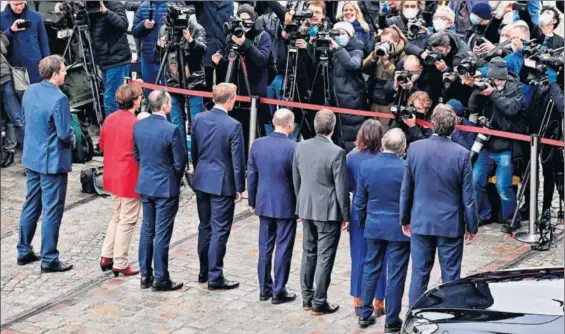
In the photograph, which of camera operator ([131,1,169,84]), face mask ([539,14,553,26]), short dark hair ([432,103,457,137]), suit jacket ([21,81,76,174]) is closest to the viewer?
short dark hair ([432,103,457,137])

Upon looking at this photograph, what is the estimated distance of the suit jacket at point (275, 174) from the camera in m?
10.8

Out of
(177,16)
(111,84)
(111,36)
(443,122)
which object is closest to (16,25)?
(111,36)

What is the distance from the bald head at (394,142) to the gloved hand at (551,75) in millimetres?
2576

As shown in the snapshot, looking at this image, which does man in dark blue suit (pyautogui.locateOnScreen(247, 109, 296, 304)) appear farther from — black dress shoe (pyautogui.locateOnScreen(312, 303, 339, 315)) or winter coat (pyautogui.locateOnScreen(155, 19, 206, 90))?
winter coat (pyautogui.locateOnScreen(155, 19, 206, 90))

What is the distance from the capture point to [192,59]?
568 inches

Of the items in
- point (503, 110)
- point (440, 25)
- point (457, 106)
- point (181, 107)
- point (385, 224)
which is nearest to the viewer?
point (385, 224)

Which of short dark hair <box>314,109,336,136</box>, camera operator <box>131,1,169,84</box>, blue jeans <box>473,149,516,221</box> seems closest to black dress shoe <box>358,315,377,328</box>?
short dark hair <box>314,109,336,136</box>

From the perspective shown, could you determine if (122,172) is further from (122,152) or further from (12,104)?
(12,104)

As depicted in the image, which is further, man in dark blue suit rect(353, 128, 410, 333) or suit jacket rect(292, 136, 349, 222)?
suit jacket rect(292, 136, 349, 222)

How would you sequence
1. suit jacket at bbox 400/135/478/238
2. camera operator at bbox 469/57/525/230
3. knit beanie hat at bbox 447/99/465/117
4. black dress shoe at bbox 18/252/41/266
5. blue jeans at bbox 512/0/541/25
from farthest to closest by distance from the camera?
blue jeans at bbox 512/0/541/25, knit beanie hat at bbox 447/99/465/117, camera operator at bbox 469/57/525/230, black dress shoe at bbox 18/252/41/266, suit jacket at bbox 400/135/478/238

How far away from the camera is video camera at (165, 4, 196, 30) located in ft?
44.3

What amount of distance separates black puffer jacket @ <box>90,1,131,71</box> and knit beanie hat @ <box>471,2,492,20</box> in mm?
4108

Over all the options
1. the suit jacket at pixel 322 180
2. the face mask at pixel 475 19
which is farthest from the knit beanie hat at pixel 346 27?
the suit jacket at pixel 322 180

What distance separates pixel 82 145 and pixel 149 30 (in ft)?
5.20
